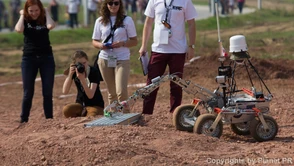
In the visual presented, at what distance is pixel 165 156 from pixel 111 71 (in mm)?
3110

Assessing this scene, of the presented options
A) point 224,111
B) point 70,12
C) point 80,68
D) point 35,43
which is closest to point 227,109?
point 224,111

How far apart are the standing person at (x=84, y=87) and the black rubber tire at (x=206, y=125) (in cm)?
210

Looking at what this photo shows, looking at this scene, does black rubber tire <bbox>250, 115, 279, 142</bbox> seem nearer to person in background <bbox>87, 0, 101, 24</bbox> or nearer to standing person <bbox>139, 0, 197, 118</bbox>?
standing person <bbox>139, 0, 197, 118</bbox>

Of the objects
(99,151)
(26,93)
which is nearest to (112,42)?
(26,93)

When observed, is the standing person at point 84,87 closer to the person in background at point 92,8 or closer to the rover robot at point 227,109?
the rover robot at point 227,109

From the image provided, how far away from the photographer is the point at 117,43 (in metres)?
10.3

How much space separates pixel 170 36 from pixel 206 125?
170 cm

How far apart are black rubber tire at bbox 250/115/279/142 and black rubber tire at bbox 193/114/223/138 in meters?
0.37

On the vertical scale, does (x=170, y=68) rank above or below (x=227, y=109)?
above

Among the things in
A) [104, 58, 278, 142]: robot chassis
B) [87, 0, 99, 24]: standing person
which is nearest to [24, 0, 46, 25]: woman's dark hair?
[104, 58, 278, 142]: robot chassis

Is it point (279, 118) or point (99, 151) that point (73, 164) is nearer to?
point (99, 151)

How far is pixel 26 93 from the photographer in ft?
35.9

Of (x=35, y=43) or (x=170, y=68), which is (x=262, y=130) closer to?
(x=170, y=68)

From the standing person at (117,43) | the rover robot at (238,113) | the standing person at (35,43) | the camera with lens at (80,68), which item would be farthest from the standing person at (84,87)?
the rover robot at (238,113)
